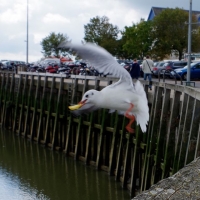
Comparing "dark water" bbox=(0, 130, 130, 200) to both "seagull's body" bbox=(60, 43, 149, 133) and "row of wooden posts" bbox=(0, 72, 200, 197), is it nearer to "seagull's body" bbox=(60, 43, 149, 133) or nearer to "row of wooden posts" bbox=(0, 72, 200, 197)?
"row of wooden posts" bbox=(0, 72, 200, 197)

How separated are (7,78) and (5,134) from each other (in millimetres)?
6214

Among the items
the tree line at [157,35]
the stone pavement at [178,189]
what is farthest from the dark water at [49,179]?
the tree line at [157,35]

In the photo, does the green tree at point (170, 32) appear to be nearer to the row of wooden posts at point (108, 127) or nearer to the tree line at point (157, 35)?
the tree line at point (157, 35)

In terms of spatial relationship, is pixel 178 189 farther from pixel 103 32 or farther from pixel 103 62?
pixel 103 32

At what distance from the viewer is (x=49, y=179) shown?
21062 mm

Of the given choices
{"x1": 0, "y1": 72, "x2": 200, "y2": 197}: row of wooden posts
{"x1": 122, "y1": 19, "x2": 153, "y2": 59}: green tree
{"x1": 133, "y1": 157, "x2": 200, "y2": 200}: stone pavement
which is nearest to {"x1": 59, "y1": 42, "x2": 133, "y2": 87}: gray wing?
{"x1": 133, "y1": 157, "x2": 200, "y2": 200}: stone pavement

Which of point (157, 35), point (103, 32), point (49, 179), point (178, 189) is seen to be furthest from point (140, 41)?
point (178, 189)

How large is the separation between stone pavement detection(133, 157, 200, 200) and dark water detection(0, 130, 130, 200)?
42.3 ft

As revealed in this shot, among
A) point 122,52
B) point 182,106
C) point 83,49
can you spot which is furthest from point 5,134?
point 122,52

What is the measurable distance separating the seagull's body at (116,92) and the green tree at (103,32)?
4338 centimetres

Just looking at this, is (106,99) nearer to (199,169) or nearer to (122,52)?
(199,169)

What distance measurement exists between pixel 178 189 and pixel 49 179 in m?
16.6

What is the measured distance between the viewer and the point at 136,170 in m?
18.4

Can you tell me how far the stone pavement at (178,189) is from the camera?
479cm
